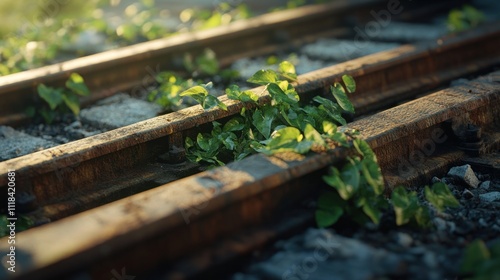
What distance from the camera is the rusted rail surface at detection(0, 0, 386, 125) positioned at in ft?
18.2

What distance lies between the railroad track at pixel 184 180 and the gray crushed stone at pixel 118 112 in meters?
0.45

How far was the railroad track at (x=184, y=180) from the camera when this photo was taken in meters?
2.69

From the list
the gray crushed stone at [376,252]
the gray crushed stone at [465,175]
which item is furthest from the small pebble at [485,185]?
the gray crushed stone at [376,252]

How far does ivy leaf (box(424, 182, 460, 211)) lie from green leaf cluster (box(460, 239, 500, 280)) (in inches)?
22.7

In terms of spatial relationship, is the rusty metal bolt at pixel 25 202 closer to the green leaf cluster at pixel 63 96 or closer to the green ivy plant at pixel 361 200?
the green ivy plant at pixel 361 200

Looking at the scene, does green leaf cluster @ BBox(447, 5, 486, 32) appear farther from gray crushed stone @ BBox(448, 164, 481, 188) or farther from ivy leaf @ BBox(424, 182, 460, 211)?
ivy leaf @ BBox(424, 182, 460, 211)

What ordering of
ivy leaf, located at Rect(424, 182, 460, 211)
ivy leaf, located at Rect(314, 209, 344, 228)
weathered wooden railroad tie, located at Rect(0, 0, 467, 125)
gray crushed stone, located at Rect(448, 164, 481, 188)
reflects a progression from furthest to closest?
weathered wooden railroad tie, located at Rect(0, 0, 467, 125), gray crushed stone, located at Rect(448, 164, 481, 188), ivy leaf, located at Rect(424, 182, 460, 211), ivy leaf, located at Rect(314, 209, 344, 228)

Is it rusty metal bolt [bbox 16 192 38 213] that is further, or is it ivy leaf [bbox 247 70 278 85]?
ivy leaf [bbox 247 70 278 85]

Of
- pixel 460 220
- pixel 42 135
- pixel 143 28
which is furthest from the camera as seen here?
pixel 143 28

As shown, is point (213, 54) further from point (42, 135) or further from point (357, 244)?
point (357, 244)

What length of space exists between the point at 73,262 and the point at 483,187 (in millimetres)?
2612

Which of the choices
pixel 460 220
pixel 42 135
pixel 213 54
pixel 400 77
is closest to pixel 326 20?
pixel 213 54

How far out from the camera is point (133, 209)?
2.83m

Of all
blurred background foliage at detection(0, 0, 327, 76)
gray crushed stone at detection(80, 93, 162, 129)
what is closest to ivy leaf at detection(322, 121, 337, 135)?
gray crushed stone at detection(80, 93, 162, 129)
